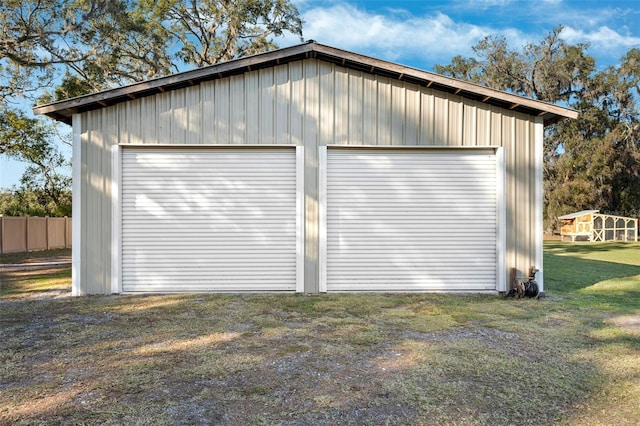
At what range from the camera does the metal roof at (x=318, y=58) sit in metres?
6.84

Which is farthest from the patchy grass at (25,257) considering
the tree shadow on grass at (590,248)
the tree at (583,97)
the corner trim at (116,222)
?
the tree at (583,97)

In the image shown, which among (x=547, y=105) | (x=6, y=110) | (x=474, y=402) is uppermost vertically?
(x=6, y=110)

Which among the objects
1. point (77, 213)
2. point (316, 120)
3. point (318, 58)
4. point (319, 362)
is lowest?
point (319, 362)

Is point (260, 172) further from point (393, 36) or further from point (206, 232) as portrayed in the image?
point (393, 36)

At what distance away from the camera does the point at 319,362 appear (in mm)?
3705

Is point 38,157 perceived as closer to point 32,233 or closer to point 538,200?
point 32,233

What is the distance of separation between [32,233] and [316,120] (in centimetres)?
1722

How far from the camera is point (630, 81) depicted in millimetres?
28391

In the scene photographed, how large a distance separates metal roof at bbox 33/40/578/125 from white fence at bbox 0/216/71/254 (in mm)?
12790

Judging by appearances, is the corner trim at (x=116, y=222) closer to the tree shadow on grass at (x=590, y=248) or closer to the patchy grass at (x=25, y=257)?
the patchy grass at (x=25, y=257)

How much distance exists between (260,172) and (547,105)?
5.19 metres

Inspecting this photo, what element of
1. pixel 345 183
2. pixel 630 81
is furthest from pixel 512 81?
pixel 345 183

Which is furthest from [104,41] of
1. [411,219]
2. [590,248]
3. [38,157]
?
[590,248]

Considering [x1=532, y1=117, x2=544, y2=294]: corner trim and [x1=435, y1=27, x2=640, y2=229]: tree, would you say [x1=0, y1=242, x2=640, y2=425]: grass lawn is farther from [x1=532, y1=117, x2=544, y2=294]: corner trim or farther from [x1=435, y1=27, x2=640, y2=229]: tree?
[x1=435, y1=27, x2=640, y2=229]: tree
